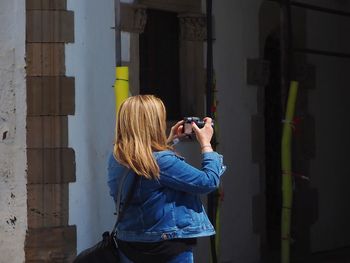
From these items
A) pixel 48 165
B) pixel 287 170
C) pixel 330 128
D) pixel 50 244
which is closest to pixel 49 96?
pixel 48 165

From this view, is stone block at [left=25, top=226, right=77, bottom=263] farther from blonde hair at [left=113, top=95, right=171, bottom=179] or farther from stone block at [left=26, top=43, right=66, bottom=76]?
blonde hair at [left=113, top=95, right=171, bottom=179]

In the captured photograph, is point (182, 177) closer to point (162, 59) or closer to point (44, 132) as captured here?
point (44, 132)

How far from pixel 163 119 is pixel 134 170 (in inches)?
11.4

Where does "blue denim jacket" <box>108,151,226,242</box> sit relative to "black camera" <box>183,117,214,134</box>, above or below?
below

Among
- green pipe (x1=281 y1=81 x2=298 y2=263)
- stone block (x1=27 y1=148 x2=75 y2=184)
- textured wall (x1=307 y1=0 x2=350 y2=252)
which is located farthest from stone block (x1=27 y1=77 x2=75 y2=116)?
textured wall (x1=307 y1=0 x2=350 y2=252)

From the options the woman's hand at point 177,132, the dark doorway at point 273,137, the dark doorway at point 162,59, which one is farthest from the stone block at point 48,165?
the dark doorway at point 273,137

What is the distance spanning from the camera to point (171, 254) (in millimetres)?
3131

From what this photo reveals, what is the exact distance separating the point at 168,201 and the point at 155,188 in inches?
3.5

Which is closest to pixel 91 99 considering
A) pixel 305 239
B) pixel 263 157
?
pixel 263 157

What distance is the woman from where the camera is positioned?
3.11 m

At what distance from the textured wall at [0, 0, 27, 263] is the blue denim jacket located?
2.93 metres

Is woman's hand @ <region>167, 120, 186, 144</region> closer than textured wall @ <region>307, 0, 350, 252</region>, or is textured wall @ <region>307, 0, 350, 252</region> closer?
woman's hand @ <region>167, 120, 186, 144</region>

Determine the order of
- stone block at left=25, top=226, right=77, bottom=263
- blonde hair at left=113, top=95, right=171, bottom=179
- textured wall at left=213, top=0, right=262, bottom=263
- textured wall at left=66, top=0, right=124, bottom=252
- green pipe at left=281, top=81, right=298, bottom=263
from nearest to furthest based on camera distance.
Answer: blonde hair at left=113, top=95, right=171, bottom=179, stone block at left=25, top=226, right=77, bottom=263, textured wall at left=66, top=0, right=124, bottom=252, green pipe at left=281, top=81, right=298, bottom=263, textured wall at left=213, top=0, right=262, bottom=263

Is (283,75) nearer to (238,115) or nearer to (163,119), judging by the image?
(238,115)
